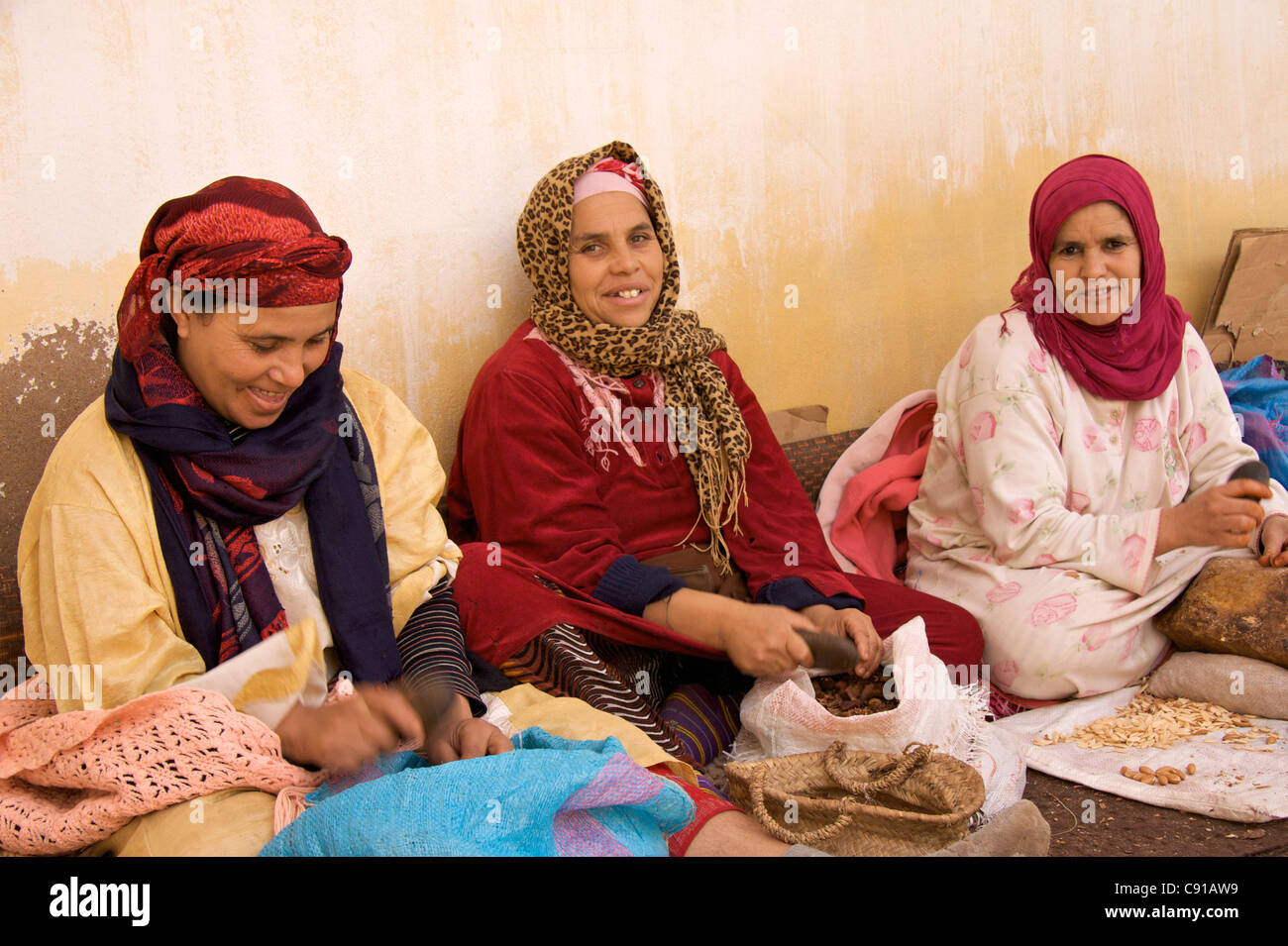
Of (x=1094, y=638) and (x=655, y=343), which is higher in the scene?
(x=655, y=343)

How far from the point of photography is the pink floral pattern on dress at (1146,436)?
3.15 metres

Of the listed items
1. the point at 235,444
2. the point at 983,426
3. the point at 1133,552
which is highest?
the point at 235,444

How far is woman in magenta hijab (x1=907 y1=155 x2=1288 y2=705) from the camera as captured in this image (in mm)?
2916

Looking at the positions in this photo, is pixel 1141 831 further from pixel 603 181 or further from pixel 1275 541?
pixel 603 181

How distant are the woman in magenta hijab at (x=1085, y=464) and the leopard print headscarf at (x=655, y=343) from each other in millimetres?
691

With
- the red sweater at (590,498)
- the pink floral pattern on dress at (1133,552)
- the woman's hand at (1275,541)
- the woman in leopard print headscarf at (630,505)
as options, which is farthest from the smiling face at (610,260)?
the woman's hand at (1275,541)

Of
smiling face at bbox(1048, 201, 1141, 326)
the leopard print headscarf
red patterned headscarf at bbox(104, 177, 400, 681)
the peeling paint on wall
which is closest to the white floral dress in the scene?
smiling face at bbox(1048, 201, 1141, 326)

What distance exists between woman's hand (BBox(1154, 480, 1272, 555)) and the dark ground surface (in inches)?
30.1

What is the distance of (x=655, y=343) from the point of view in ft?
9.55

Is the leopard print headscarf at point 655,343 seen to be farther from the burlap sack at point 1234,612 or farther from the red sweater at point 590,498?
the burlap sack at point 1234,612

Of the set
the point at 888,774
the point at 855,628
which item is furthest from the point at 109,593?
the point at 855,628

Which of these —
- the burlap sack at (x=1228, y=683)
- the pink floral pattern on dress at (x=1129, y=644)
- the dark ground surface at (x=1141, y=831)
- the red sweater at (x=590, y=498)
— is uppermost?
the red sweater at (x=590, y=498)

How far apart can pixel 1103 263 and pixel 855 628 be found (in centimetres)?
129

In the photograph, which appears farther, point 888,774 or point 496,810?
point 888,774
